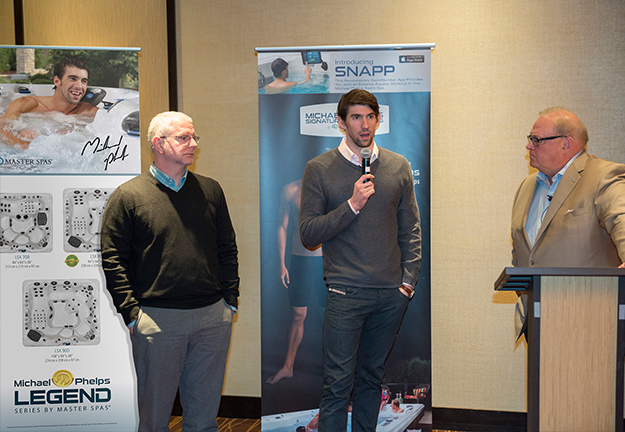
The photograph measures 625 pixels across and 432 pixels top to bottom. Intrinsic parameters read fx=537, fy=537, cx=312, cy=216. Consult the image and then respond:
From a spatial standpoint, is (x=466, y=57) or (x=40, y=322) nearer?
(x=40, y=322)

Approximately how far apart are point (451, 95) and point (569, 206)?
1.42 meters

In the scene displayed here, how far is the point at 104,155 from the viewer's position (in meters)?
3.14

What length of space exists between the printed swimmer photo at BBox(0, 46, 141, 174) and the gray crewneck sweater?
3.73 ft

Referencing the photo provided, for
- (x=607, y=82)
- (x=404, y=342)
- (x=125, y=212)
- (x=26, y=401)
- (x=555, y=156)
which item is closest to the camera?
(x=125, y=212)

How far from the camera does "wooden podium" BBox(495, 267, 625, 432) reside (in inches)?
78.9

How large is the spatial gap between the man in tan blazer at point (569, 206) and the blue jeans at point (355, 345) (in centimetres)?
75

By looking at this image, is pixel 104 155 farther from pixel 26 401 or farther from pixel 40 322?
pixel 26 401

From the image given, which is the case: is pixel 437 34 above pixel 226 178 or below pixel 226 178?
above

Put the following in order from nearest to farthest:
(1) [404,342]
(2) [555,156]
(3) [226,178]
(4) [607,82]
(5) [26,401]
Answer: (2) [555,156] < (5) [26,401] < (1) [404,342] < (4) [607,82] < (3) [226,178]

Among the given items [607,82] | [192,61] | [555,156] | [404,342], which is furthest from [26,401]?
[607,82]

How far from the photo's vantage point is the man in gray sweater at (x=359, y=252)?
2.73 metres

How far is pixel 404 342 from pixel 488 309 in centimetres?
79

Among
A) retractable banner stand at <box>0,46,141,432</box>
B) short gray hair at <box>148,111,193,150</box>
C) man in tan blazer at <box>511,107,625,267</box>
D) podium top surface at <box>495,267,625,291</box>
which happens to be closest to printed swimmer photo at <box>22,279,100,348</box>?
retractable banner stand at <box>0,46,141,432</box>
